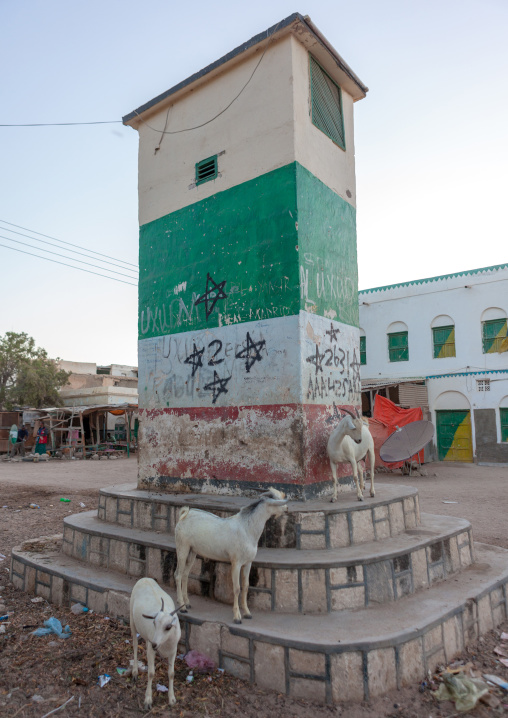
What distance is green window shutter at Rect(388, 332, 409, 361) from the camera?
21234 mm

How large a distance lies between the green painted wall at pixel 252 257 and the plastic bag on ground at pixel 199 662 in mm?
3296

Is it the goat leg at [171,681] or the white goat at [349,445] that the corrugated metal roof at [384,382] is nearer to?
the white goat at [349,445]

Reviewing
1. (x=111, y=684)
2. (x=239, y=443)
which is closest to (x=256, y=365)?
(x=239, y=443)

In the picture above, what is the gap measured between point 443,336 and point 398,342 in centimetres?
196

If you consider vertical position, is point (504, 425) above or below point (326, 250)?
below

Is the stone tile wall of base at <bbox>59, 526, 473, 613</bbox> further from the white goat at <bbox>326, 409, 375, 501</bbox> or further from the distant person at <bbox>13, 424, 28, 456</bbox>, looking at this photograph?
the distant person at <bbox>13, 424, 28, 456</bbox>

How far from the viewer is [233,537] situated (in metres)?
3.86

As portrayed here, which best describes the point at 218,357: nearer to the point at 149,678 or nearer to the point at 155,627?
the point at 155,627

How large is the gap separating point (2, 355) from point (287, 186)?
93.1 ft

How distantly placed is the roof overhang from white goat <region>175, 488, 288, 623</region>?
16.9ft

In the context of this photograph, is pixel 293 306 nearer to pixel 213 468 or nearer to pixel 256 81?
pixel 213 468

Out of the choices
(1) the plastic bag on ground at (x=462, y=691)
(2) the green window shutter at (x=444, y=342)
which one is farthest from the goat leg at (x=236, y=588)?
(2) the green window shutter at (x=444, y=342)

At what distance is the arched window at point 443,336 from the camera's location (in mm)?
20016

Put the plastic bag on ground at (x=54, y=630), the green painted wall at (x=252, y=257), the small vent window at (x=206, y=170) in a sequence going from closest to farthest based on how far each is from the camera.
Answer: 1. the plastic bag on ground at (x=54, y=630)
2. the green painted wall at (x=252, y=257)
3. the small vent window at (x=206, y=170)
